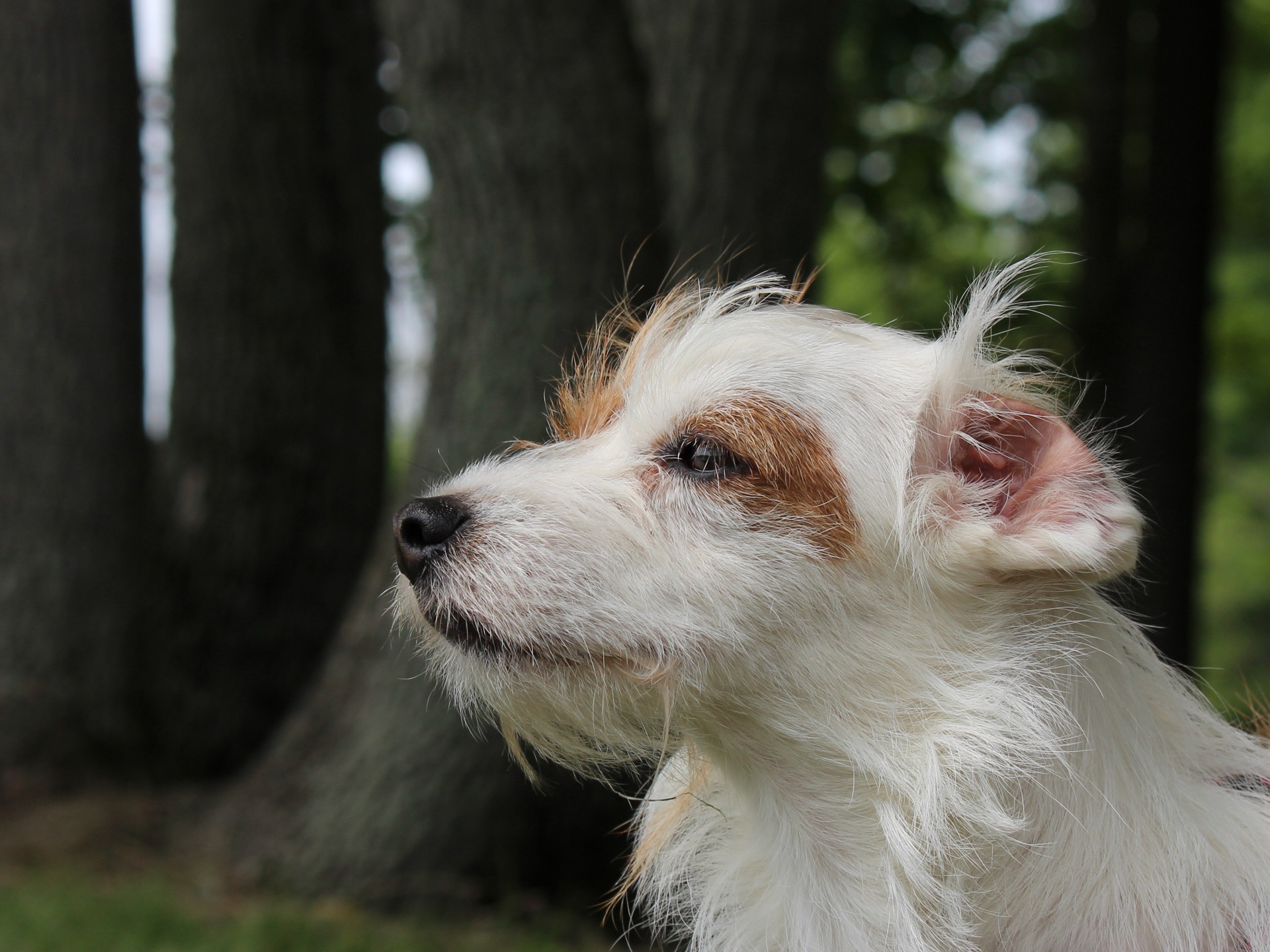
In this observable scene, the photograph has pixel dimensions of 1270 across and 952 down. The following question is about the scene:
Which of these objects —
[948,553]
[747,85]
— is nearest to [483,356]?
[747,85]

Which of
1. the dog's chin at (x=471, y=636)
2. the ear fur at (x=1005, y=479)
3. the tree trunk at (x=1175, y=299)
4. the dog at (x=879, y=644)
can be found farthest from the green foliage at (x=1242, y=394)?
the dog's chin at (x=471, y=636)

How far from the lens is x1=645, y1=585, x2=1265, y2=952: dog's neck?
6.70 feet

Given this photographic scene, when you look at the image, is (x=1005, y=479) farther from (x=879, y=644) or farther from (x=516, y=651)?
(x=516, y=651)

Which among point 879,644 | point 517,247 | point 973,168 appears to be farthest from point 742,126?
point 973,168

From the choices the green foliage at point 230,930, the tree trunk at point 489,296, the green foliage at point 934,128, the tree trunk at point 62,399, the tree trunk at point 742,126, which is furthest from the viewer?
the green foliage at point 934,128

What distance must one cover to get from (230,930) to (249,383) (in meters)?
2.84

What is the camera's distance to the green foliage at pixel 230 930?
4.02 m

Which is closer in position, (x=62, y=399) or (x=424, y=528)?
(x=424, y=528)

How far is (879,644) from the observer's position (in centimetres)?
210

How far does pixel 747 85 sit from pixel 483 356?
1.65 metres

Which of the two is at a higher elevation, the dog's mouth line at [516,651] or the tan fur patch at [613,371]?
the tan fur patch at [613,371]

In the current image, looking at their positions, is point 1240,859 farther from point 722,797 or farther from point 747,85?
point 747,85

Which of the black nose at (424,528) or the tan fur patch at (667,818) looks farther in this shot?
the tan fur patch at (667,818)

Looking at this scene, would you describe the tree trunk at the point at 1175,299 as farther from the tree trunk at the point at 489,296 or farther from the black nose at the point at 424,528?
the black nose at the point at 424,528
